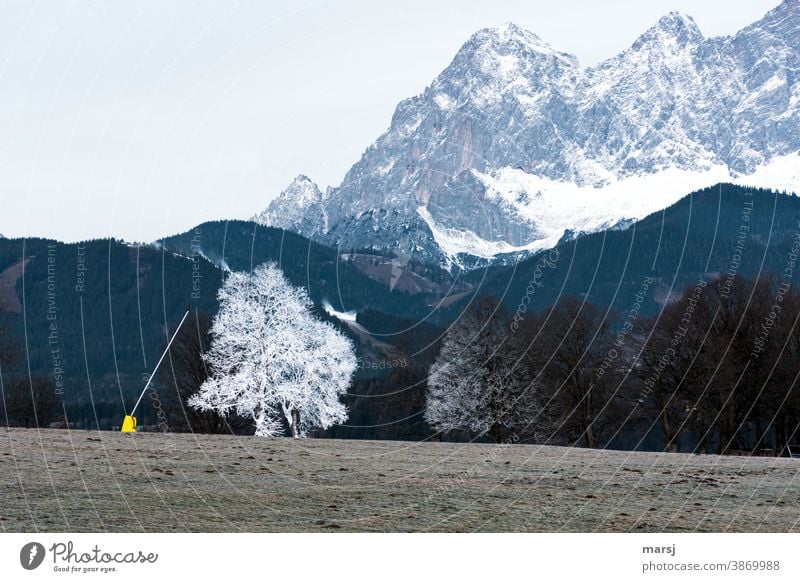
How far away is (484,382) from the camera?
83.6 meters

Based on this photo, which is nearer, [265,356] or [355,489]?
[355,489]

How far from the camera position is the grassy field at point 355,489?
3017cm

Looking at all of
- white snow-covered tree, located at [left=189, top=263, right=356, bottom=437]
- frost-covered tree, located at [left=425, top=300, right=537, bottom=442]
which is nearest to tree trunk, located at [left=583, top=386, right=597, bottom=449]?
frost-covered tree, located at [left=425, top=300, right=537, bottom=442]

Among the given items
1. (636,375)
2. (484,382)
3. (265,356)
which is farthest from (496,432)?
(265,356)

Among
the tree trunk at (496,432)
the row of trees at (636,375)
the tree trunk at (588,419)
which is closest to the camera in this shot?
the row of trees at (636,375)

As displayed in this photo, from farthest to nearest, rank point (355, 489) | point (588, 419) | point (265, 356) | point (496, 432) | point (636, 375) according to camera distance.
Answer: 1. point (636, 375)
2. point (588, 419)
3. point (496, 432)
4. point (265, 356)
5. point (355, 489)

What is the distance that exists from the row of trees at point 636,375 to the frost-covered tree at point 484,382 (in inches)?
3.6

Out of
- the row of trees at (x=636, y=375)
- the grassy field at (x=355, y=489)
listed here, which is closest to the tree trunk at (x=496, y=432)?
the row of trees at (x=636, y=375)

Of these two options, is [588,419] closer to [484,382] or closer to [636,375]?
[636,375]

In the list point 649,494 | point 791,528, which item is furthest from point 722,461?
point 791,528

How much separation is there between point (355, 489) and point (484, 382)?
46.8m

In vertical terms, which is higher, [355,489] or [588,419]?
[588,419]

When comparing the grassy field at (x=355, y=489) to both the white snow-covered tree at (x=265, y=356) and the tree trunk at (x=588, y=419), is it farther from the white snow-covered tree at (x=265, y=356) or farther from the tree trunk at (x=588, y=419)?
the tree trunk at (x=588, y=419)

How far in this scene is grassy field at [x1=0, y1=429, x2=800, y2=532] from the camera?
3017 cm
